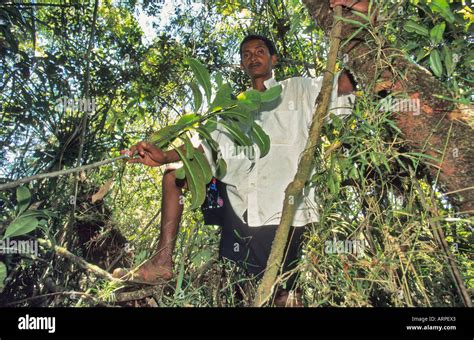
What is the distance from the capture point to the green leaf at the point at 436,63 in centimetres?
166

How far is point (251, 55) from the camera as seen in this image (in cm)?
270

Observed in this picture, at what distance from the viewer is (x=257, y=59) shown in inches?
105

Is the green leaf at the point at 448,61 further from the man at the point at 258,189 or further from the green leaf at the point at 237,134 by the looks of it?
the man at the point at 258,189

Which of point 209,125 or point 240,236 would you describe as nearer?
point 209,125

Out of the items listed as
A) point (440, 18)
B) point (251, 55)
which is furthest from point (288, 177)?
point (440, 18)

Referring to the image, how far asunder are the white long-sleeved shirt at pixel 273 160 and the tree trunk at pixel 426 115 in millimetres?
661

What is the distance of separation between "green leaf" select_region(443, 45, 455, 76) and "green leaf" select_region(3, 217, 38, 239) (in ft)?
4.60

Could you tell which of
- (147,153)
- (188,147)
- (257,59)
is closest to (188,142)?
(188,147)

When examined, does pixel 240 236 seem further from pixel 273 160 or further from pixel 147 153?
pixel 147 153

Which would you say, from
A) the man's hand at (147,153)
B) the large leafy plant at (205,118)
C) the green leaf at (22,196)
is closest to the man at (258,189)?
the man's hand at (147,153)

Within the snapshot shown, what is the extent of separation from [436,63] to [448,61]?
5 cm

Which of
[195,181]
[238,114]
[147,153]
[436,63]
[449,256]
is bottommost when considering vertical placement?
[449,256]

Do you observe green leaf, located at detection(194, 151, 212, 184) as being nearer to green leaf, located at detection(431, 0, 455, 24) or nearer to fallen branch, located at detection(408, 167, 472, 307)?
fallen branch, located at detection(408, 167, 472, 307)
